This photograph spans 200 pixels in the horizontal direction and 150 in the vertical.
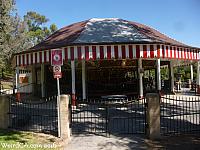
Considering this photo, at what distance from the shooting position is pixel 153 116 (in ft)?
38.0

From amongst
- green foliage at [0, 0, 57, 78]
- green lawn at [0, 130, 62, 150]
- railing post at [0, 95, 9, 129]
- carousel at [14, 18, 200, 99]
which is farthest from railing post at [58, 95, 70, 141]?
green foliage at [0, 0, 57, 78]

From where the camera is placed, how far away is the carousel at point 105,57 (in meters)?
19.7

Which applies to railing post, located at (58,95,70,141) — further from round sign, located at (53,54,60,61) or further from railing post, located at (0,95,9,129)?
railing post, located at (0,95,9,129)

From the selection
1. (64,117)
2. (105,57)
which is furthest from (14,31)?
(64,117)

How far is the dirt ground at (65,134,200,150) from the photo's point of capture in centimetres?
1034

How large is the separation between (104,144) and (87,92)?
38.1ft

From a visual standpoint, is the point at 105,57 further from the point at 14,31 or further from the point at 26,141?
the point at 14,31

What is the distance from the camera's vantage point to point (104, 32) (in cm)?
2256

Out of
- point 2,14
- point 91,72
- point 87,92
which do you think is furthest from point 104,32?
point 2,14

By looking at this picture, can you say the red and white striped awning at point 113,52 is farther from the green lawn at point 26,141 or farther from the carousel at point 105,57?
the green lawn at point 26,141

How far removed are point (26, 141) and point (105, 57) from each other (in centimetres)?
950

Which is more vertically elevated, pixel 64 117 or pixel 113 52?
pixel 113 52

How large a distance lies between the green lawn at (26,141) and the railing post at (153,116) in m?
3.22

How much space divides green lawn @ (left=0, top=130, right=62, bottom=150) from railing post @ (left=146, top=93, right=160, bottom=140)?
3217 mm
